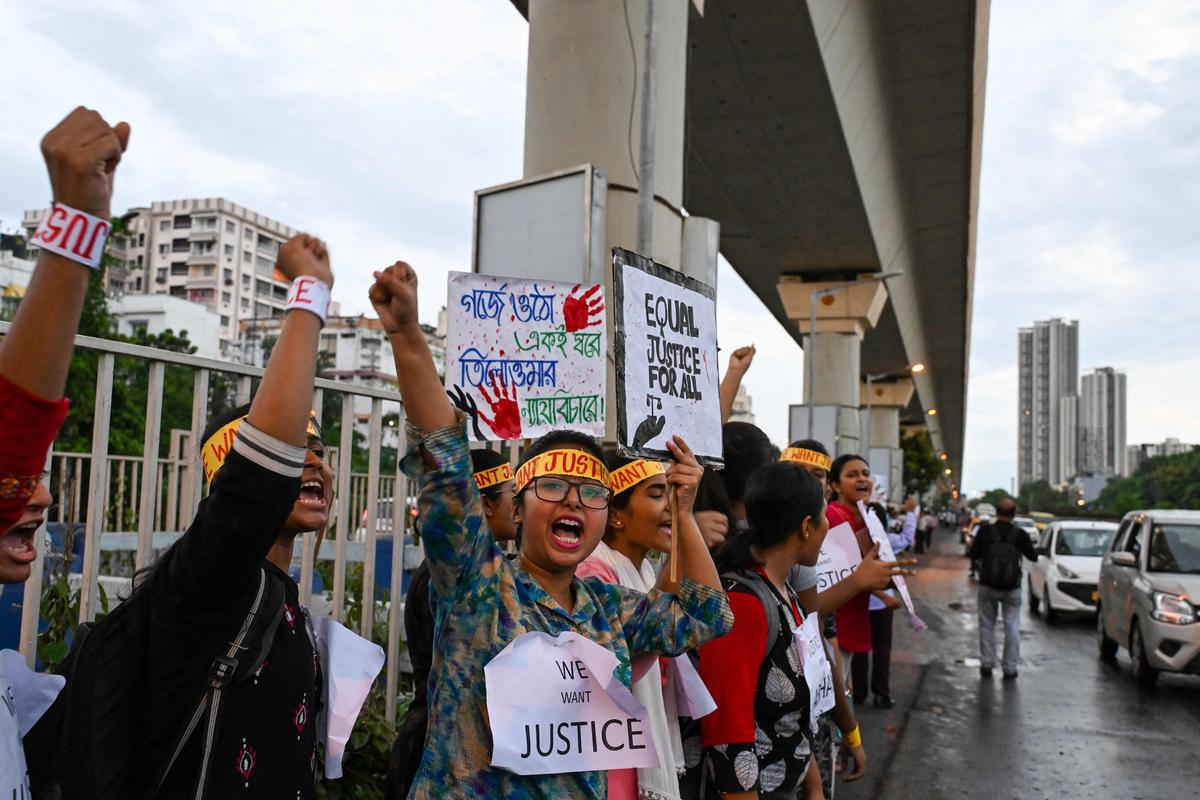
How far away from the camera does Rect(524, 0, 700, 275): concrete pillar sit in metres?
7.35

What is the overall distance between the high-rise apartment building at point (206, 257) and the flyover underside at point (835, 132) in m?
96.9

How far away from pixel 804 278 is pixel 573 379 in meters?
21.2

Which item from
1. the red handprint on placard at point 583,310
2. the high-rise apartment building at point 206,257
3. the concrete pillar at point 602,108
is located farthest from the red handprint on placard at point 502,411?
the high-rise apartment building at point 206,257

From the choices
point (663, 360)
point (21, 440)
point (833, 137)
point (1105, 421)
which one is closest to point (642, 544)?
point (663, 360)

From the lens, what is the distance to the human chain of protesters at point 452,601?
160 cm

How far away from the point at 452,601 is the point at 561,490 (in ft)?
1.42

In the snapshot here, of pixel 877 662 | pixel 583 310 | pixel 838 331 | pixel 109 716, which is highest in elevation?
pixel 838 331

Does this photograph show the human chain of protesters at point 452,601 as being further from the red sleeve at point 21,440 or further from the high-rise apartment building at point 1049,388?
the high-rise apartment building at point 1049,388

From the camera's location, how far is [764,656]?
3.08m

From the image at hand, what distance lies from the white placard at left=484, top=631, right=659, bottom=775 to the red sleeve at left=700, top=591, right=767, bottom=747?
53 centimetres

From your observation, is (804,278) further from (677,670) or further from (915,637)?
(677,670)

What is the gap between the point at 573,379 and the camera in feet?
11.7

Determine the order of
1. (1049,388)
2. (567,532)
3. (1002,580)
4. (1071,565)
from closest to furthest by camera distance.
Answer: (567,532) < (1002,580) < (1071,565) < (1049,388)

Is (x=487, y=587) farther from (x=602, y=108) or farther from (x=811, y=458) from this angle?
(x=602, y=108)
